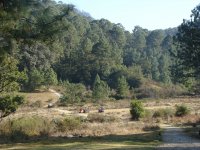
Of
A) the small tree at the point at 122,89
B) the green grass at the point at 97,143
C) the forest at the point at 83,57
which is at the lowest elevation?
the green grass at the point at 97,143

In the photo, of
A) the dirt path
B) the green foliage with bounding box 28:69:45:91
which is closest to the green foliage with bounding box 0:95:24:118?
the dirt path

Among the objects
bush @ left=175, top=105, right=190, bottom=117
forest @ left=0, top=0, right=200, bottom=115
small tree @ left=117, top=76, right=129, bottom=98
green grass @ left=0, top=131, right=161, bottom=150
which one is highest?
forest @ left=0, top=0, right=200, bottom=115

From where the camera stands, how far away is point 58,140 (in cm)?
2536

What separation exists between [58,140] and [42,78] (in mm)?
68501

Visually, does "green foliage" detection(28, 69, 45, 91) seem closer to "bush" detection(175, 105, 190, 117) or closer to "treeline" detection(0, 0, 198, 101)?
"treeline" detection(0, 0, 198, 101)

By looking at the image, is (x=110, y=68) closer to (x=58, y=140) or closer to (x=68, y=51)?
(x=68, y=51)

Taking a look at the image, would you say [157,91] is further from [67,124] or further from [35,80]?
[67,124]

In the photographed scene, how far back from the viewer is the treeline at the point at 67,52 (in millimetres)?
16203

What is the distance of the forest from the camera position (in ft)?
53.5

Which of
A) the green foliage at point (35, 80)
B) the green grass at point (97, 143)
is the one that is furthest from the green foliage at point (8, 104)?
the green foliage at point (35, 80)

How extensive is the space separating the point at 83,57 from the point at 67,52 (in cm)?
744

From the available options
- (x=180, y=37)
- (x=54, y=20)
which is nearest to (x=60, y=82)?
(x=180, y=37)

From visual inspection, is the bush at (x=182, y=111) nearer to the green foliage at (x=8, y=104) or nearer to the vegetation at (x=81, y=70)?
the vegetation at (x=81, y=70)

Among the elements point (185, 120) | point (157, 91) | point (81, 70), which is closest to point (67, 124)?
point (185, 120)
